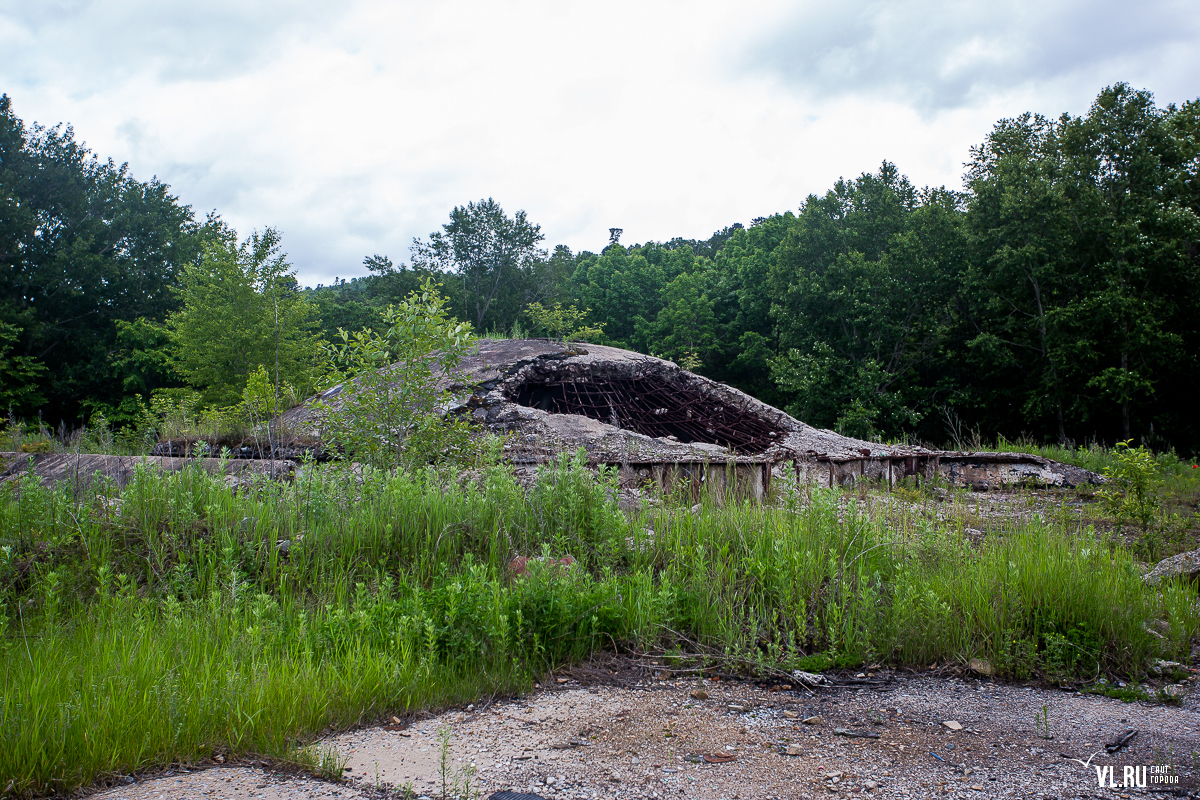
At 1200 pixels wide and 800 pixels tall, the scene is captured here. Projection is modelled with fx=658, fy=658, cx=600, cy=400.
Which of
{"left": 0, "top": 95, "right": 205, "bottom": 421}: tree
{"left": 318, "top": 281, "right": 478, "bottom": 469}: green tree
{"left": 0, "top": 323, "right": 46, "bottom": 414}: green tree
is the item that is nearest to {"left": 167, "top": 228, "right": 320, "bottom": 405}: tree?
{"left": 0, "top": 323, "right": 46, "bottom": 414}: green tree

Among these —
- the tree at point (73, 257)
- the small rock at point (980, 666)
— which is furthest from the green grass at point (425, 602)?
the tree at point (73, 257)

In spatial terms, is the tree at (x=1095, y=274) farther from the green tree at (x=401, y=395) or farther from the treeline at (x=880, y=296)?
the green tree at (x=401, y=395)

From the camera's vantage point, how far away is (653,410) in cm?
1145

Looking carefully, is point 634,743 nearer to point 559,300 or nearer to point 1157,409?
point 1157,409

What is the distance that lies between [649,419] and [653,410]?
1.20 feet

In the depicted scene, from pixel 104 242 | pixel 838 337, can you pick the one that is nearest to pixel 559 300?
pixel 838 337

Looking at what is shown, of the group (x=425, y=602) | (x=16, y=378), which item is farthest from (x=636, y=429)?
(x=16, y=378)

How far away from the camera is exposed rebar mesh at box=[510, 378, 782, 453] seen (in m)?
10.9

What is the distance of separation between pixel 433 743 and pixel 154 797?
0.85 meters

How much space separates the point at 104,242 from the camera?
33.4 meters

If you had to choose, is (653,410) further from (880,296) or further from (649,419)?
(880,296)

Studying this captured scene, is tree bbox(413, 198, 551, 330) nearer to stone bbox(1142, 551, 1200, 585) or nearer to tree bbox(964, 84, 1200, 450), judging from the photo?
tree bbox(964, 84, 1200, 450)

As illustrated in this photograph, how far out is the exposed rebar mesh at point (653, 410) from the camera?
10.9 m

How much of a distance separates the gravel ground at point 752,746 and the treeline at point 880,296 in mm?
13406
